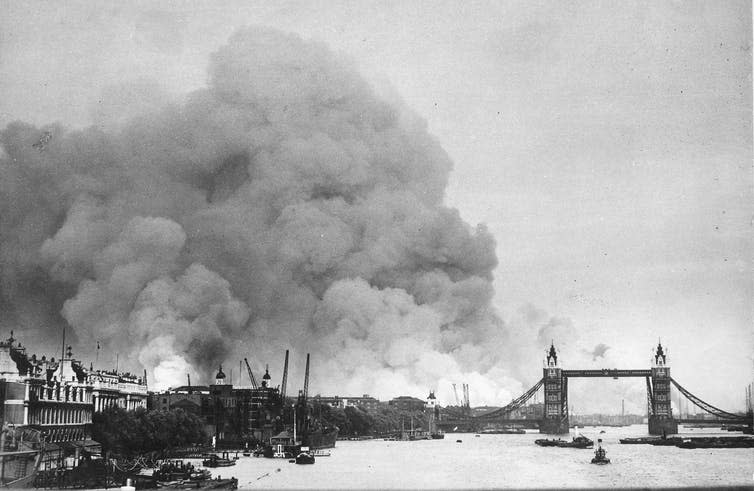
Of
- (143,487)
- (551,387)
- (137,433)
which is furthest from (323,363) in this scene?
(143,487)

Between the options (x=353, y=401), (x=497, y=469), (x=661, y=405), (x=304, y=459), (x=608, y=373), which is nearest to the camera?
(x=497, y=469)

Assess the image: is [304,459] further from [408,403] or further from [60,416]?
[408,403]

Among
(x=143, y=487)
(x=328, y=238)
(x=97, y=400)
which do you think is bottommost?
(x=143, y=487)

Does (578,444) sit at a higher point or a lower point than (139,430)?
lower

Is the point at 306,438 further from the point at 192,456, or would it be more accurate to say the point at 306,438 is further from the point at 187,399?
the point at 192,456

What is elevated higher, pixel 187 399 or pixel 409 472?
pixel 187 399

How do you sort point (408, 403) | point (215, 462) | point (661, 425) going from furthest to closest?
point (408, 403)
point (661, 425)
point (215, 462)

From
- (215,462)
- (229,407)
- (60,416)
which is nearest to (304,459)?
(215,462)

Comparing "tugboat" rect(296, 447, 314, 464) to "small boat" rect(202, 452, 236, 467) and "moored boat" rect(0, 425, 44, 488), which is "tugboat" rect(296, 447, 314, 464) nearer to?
"small boat" rect(202, 452, 236, 467)
